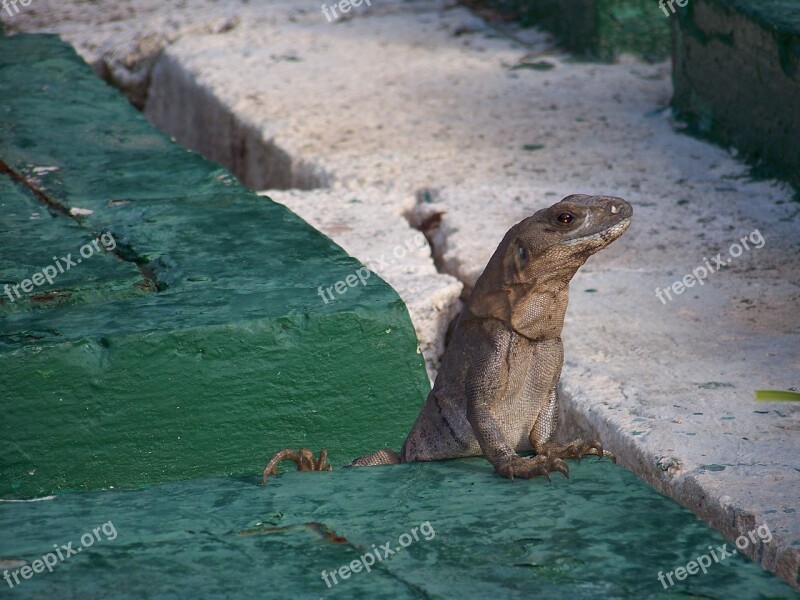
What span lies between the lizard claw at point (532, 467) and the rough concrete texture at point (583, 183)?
0.38 meters

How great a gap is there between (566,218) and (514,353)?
388 millimetres

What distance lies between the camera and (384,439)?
3.50 meters

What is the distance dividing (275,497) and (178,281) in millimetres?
1080

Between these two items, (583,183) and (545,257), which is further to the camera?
(583,183)

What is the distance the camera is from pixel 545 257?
299 centimetres

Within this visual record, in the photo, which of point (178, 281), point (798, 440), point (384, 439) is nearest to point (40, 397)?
point (178, 281)
